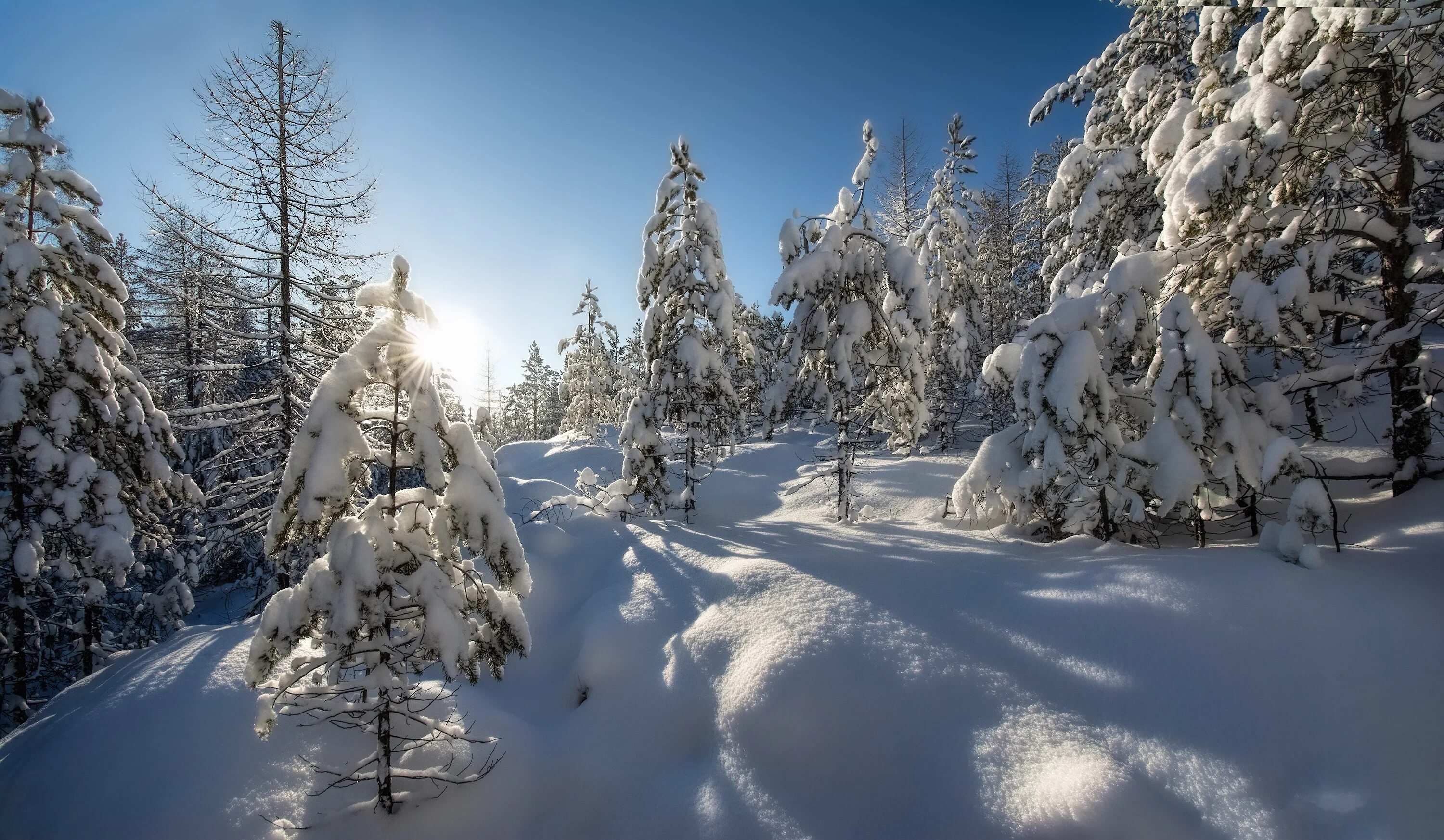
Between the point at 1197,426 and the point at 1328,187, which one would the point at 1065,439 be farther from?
the point at 1328,187

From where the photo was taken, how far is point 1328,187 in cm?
530

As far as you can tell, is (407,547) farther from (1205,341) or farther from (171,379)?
(171,379)

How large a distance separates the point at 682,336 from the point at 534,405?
43910 millimetres

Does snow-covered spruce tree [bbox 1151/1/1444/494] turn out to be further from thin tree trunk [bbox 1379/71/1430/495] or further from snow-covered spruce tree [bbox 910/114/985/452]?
snow-covered spruce tree [bbox 910/114/985/452]

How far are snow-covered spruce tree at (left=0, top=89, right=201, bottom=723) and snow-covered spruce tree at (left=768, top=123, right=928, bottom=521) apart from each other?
10.6m

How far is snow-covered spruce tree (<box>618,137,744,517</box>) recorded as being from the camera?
11.6 meters

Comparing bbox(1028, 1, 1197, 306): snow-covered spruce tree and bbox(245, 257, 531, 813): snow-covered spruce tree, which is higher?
bbox(1028, 1, 1197, 306): snow-covered spruce tree

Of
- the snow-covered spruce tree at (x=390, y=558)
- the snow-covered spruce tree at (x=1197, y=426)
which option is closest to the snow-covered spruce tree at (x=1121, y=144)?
the snow-covered spruce tree at (x=1197, y=426)

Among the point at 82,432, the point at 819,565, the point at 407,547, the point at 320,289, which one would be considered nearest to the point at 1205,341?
the point at 819,565

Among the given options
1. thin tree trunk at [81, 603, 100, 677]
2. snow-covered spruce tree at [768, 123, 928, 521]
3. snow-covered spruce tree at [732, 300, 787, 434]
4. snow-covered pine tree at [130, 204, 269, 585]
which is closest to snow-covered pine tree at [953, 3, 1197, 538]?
snow-covered spruce tree at [768, 123, 928, 521]

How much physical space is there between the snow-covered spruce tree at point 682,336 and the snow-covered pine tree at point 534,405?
38.1m

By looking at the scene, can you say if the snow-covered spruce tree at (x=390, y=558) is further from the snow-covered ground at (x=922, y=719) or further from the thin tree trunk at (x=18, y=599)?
the thin tree trunk at (x=18, y=599)

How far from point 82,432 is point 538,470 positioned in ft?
60.5

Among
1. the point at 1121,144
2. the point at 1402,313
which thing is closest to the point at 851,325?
the point at 1402,313
